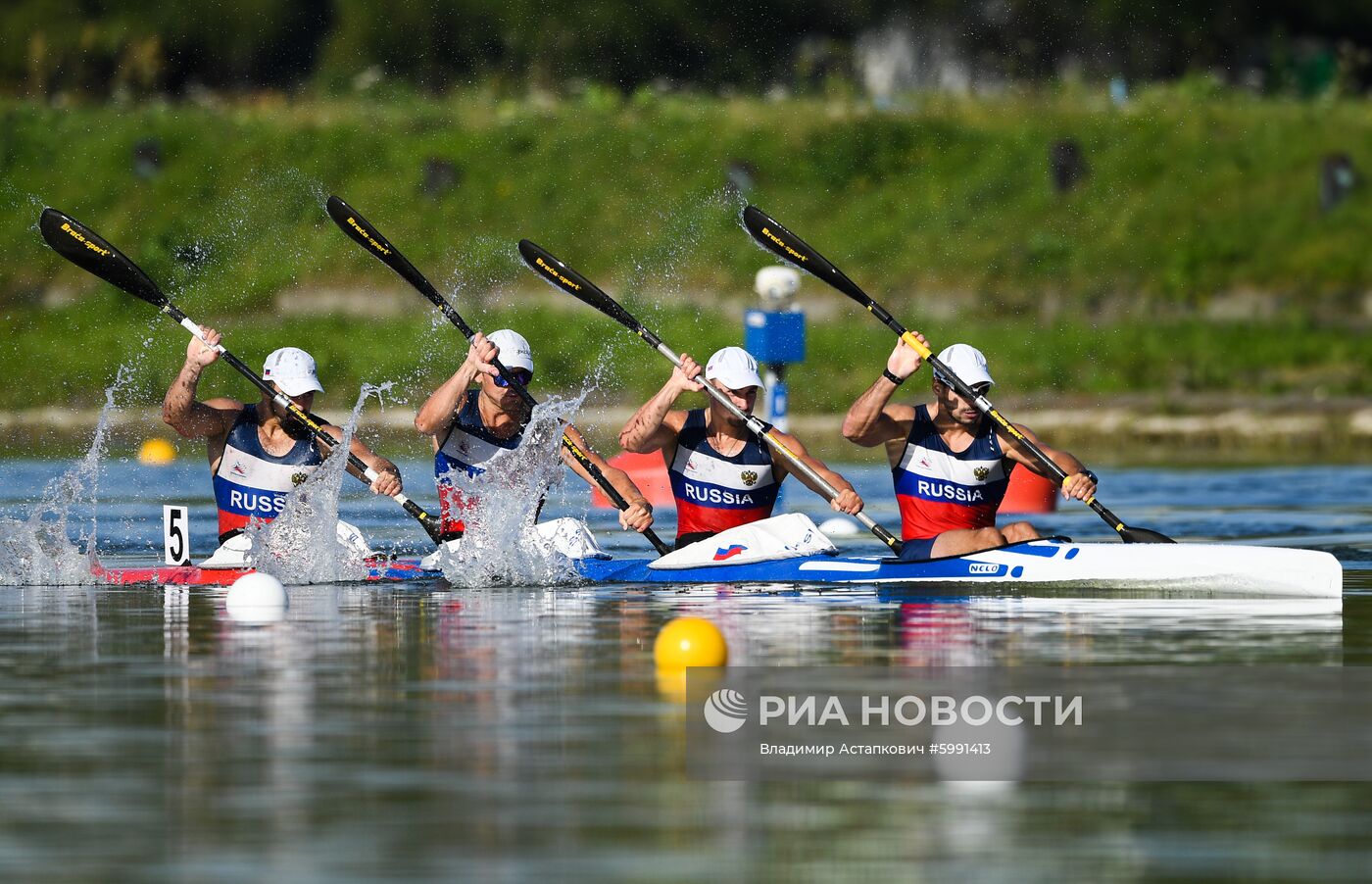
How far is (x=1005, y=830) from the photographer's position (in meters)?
6.53

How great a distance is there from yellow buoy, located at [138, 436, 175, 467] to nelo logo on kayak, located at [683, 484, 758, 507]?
14247 millimetres

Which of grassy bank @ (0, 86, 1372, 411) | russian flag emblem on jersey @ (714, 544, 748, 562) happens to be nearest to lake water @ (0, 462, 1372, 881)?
russian flag emblem on jersey @ (714, 544, 748, 562)

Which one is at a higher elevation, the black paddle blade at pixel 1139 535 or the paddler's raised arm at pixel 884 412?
the paddler's raised arm at pixel 884 412

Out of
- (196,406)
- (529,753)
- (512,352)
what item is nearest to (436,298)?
(512,352)

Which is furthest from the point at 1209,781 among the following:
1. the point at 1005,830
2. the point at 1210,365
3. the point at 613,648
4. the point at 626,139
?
the point at 626,139

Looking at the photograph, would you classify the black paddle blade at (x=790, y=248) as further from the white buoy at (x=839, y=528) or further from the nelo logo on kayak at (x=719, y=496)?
the white buoy at (x=839, y=528)

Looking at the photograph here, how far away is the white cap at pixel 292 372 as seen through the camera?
14.5 meters

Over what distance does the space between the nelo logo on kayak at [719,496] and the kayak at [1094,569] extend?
704 millimetres

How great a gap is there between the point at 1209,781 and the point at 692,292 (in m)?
28.7

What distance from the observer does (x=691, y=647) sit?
9.66 metres

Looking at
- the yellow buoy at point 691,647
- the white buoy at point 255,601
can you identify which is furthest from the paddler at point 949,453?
the yellow buoy at point 691,647

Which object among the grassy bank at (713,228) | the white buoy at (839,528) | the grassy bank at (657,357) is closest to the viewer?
the white buoy at (839,528)

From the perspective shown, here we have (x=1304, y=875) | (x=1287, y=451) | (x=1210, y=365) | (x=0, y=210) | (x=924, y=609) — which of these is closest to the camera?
(x=1304, y=875)

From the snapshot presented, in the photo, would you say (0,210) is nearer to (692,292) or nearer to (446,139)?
(446,139)
